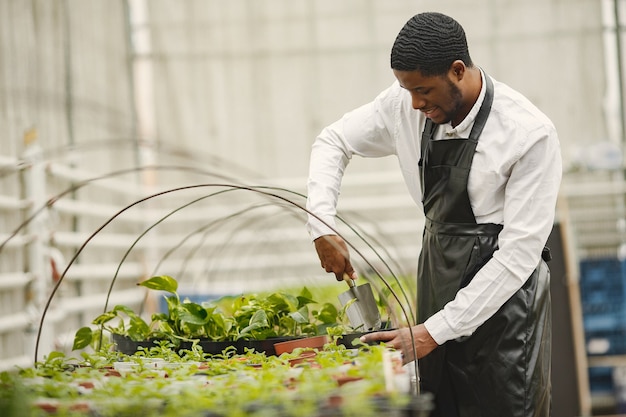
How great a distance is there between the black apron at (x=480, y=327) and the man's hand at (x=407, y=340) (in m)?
0.21

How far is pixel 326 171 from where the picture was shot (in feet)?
7.87

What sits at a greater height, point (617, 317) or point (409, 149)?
point (409, 149)

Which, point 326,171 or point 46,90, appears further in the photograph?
point 46,90

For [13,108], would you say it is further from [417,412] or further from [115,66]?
[417,412]

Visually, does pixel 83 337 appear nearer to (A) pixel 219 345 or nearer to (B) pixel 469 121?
(A) pixel 219 345

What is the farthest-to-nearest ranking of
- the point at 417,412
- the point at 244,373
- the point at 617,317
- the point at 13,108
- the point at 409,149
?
1. the point at 617,317
2. the point at 13,108
3. the point at 409,149
4. the point at 244,373
5. the point at 417,412

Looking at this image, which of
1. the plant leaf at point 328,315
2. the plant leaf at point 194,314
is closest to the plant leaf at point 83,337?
the plant leaf at point 194,314

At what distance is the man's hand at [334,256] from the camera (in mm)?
2092

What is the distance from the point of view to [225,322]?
2135 millimetres

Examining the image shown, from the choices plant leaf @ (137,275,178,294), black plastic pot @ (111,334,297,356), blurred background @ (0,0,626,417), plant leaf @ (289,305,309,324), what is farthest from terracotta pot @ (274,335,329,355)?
blurred background @ (0,0,626,417)

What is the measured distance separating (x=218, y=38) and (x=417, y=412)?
5869 mm

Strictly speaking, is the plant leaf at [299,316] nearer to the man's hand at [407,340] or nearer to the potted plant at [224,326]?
the potted plant at [224,326]

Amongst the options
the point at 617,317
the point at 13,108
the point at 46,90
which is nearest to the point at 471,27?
the point at 617,317

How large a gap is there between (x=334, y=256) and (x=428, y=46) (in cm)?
57
